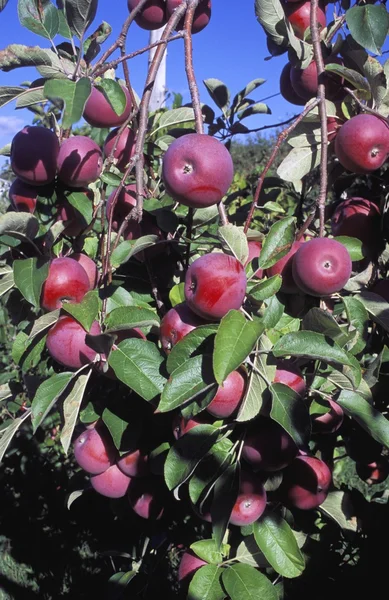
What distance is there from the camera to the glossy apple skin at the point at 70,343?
0.97m

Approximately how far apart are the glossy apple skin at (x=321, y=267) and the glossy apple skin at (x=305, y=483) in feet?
1.42

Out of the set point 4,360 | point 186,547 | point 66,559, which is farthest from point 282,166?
point 4,360

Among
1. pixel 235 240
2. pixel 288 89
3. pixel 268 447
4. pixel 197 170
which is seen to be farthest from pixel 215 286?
pixel 288 89

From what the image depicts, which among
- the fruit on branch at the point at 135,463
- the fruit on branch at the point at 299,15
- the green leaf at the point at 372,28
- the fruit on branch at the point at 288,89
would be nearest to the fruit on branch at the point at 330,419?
the fruit on branch at the point at 135,463

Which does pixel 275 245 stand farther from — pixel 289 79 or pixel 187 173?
pixel 289 79

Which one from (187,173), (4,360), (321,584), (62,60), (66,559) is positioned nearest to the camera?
(187,173)

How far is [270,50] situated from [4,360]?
2394 mm

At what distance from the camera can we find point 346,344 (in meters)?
0.93

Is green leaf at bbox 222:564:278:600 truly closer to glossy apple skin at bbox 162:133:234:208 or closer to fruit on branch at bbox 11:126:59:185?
glossy apple skin at bbox 162:133:234:208

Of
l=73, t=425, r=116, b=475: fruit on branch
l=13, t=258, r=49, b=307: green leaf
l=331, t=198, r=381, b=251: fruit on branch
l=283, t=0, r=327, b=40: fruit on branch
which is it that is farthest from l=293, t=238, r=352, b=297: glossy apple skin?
l=283, t=0, r=327, b=40: fruit on branch

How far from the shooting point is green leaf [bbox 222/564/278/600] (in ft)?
3.29

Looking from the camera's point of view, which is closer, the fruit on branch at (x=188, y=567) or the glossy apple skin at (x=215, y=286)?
the glossy apple skin at (x=215, y=286)

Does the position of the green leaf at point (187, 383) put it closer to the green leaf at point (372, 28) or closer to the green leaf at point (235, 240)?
the green leaf at point (235, 240)

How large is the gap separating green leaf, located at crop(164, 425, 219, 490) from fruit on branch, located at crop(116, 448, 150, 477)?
10.1 inches
